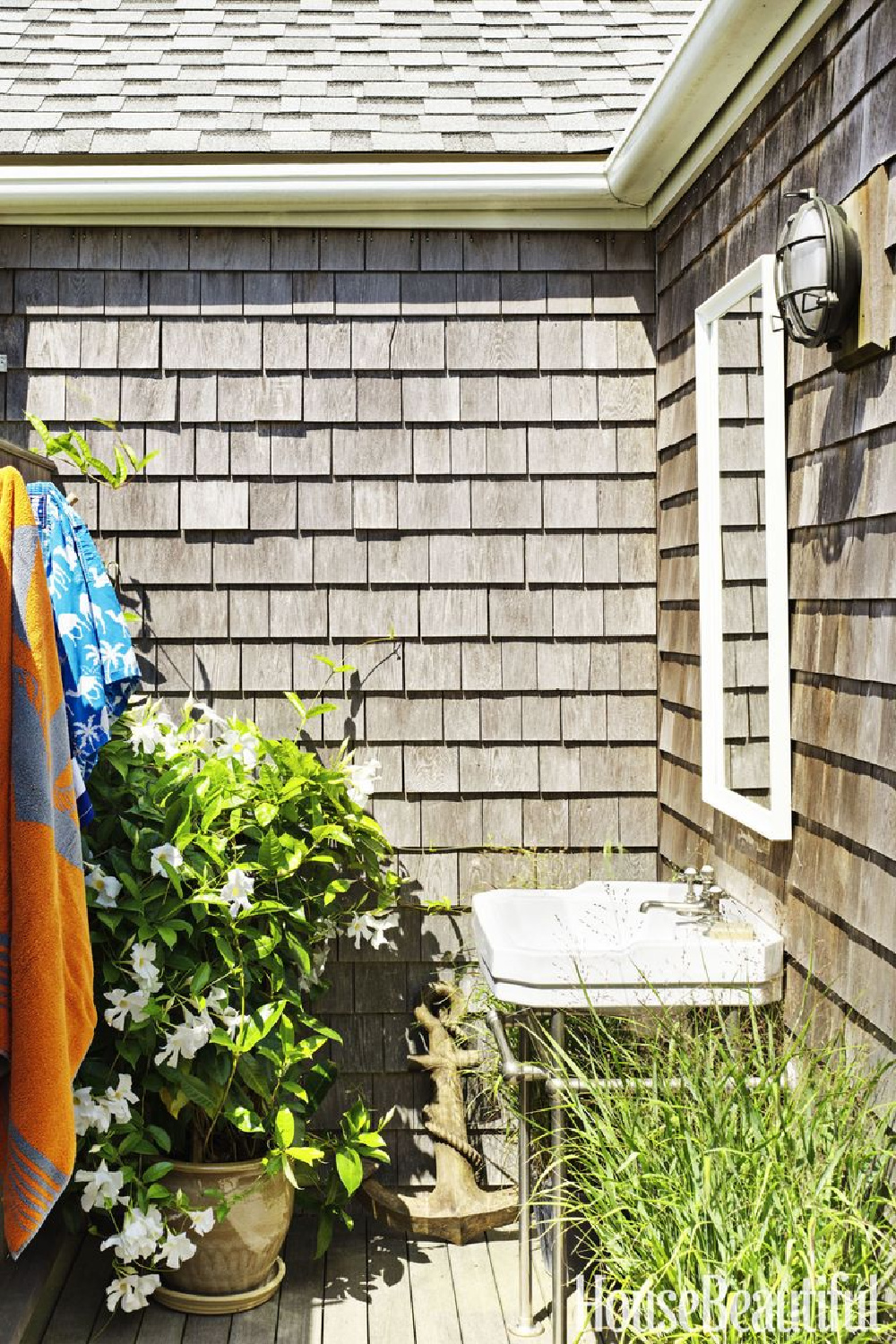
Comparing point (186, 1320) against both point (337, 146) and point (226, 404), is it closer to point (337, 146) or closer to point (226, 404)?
point (226, 404)

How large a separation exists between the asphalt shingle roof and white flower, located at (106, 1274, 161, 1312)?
2.79 m

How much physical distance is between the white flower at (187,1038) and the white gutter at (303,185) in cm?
211

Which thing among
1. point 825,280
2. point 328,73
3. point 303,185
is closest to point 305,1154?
point 825,280

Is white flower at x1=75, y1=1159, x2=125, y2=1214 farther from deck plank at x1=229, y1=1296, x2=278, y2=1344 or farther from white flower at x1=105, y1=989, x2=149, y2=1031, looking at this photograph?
deck plank at x1=229, y1=1296, x2=278, y2=1344

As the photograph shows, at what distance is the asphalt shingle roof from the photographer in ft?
11.0

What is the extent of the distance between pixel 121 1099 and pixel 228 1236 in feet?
1.48

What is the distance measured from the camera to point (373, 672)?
349 centimetres

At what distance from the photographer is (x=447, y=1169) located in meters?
3.26

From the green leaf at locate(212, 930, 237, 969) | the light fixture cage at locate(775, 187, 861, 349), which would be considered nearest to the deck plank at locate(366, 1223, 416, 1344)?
the green leaf at locate(212, 930, 237, 969)

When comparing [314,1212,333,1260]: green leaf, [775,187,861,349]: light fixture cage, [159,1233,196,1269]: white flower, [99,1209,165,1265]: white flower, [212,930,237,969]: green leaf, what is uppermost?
[775,187,861,349]: light fixture cage

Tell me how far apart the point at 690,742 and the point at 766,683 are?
633mm

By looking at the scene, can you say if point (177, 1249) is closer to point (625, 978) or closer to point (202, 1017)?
point (202, 1017)

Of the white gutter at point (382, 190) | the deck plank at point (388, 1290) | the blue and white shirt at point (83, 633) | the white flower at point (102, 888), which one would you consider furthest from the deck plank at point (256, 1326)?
the white gutter at point (382, 190)

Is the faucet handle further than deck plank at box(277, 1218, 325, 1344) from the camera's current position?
No
